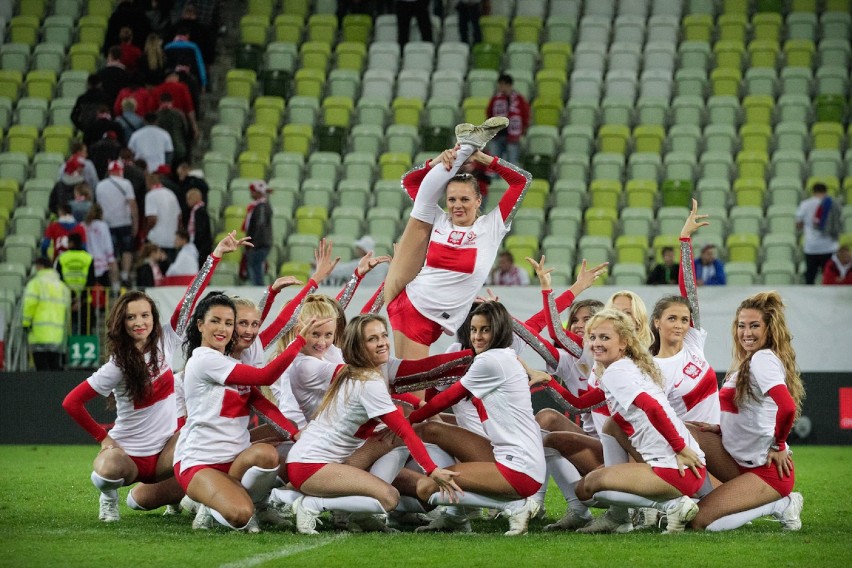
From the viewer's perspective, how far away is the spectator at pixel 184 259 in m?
14.4

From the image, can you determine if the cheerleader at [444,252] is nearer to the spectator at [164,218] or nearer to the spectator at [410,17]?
the spectator at [164,218]

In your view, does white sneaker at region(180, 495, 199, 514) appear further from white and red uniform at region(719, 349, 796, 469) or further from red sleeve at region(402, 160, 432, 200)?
white and red uniform at region(719, 349, 796, 469)

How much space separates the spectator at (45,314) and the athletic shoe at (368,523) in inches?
291

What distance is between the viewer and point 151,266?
14.5m

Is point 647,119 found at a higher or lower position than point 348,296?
higher

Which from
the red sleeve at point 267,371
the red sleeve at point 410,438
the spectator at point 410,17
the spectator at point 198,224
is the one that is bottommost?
the red sleeve at point 410,438

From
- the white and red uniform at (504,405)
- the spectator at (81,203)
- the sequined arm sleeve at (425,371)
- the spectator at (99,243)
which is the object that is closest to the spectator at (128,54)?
the spectator at (81,203)

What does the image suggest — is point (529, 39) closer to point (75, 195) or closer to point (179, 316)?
point (75, 195)

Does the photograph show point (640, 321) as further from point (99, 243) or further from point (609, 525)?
point (99, 243)

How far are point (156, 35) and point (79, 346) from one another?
5.50 meters

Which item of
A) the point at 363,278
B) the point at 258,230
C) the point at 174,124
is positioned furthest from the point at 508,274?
the point at 174,124

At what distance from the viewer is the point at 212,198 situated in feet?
55.7

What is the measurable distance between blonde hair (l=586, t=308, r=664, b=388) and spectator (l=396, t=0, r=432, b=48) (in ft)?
40.5

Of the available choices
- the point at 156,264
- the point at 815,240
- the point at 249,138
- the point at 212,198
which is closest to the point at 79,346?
the point at 156,264
